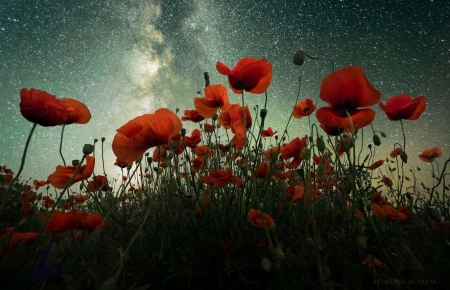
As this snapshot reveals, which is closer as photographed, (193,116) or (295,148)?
(295,148)

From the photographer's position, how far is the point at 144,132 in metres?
1.30

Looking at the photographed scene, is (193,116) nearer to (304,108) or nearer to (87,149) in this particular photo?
(304,108)

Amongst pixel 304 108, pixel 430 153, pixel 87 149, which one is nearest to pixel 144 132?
pixel 87 149

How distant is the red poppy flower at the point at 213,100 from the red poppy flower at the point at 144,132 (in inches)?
31.8

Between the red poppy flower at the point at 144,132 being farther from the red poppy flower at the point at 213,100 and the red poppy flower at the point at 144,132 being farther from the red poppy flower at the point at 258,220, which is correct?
the red poppy flower at the point at 213,100

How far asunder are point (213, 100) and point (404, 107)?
135 centimetres

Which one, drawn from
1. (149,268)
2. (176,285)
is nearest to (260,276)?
(176,285)

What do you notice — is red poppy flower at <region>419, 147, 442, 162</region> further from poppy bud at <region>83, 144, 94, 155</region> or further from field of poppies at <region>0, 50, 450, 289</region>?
poppy bud at <region>83, 144, 94, 155</region>

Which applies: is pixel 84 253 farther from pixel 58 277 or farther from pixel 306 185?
pixel 306 185

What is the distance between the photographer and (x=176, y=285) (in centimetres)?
121

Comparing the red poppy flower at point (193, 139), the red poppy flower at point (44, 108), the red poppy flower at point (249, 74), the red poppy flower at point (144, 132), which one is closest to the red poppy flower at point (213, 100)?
the red poppy flower at point (249, 74)

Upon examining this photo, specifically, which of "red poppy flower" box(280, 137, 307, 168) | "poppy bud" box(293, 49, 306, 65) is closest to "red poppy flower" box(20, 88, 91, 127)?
"poppy bud" box(293, 49, 306, 65)

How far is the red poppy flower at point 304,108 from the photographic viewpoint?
2.31 metres

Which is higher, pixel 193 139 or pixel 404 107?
pixel 193 139
